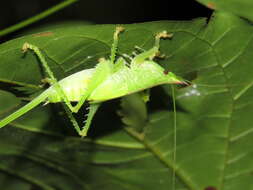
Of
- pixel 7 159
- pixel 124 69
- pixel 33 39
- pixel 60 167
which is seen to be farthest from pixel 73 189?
pixel 33 39

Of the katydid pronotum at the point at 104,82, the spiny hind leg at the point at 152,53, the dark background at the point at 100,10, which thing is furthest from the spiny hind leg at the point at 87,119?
the dark background at the point at 100,10

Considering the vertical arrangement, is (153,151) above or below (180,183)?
above

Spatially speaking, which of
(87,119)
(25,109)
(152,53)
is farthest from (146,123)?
(25,109)

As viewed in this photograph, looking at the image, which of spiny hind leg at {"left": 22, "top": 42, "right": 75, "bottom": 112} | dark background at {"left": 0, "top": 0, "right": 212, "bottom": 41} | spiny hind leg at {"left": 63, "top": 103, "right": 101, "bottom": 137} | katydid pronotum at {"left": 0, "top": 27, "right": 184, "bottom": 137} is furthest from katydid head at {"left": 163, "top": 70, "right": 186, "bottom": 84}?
dark background at {"left": 0, "top": 0, "right": 212, "bottom": 41}

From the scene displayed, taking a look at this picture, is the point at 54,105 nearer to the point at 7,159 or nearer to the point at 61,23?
the point at 7,159

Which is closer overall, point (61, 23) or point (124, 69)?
point (124, 69)

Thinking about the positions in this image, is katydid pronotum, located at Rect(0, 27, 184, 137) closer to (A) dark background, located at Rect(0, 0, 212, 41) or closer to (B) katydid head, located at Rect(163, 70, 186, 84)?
(B) katydid head, located at Rect(163, 70, 186, 84)

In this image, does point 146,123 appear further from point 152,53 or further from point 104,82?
point 152,53
